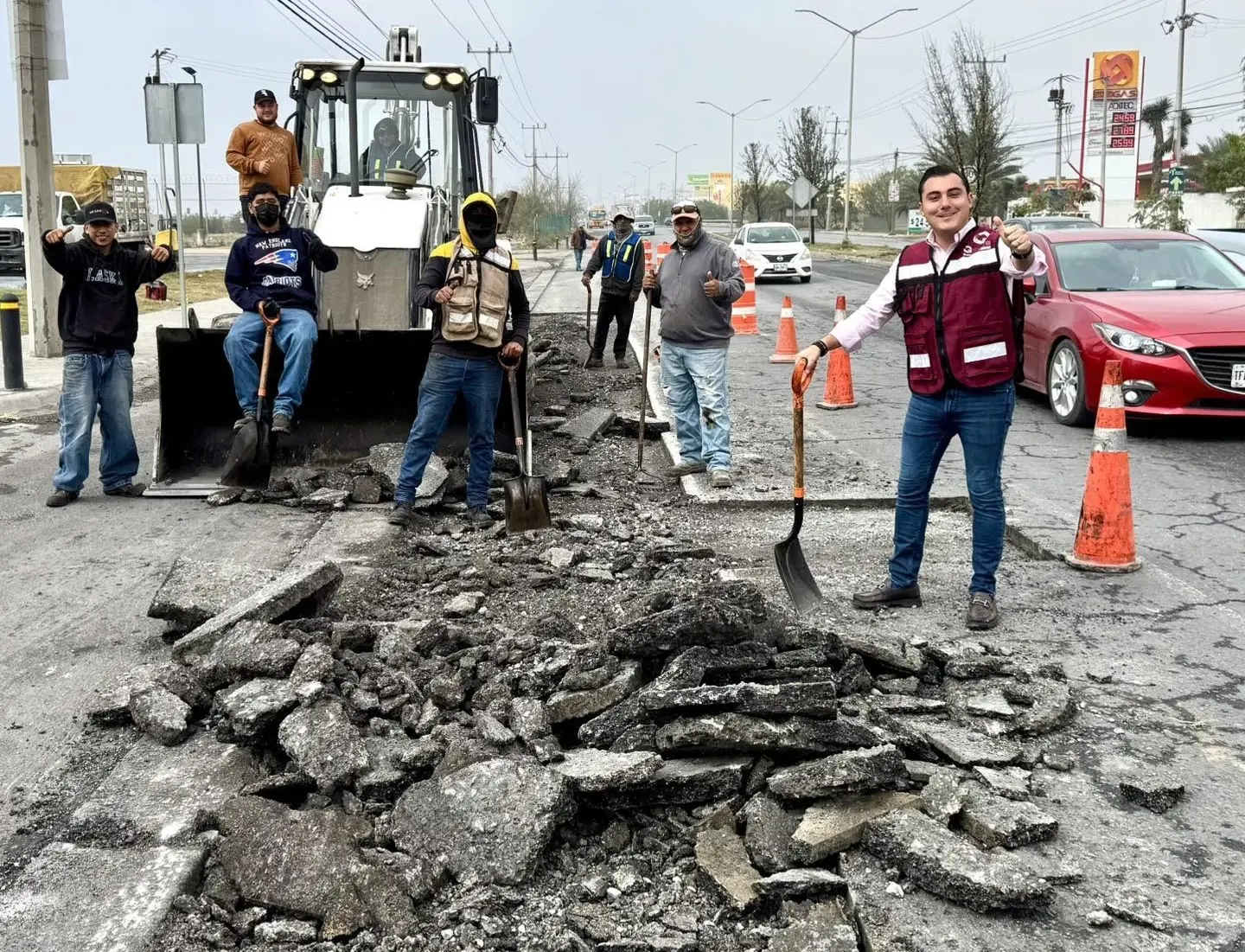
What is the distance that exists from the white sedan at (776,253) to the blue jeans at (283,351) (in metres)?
23.3

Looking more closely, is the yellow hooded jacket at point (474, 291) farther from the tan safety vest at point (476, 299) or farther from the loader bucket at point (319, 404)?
the loader bucket at point (319, 404)

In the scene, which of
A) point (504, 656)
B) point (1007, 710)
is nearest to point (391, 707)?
point (504, 656)

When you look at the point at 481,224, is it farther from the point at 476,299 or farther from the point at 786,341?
the point at 786,341

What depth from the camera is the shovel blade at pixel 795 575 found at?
5.96 meters

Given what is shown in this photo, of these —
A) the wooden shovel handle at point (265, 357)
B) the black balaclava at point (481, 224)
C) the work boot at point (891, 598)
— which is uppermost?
the black balaclava at point (481, 224)

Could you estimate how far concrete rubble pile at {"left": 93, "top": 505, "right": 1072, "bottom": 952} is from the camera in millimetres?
3324

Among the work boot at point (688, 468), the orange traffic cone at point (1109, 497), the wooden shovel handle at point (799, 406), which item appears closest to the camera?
the wooden shovel handle at point (799, 406)

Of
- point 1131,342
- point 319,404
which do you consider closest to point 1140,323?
point 1131,342

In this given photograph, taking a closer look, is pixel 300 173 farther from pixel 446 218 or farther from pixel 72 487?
pixel 72 487

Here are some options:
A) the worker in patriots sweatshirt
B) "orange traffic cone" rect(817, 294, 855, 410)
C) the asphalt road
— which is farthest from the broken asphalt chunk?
"orange traffic cone" rect(817, 294, 855, 410)

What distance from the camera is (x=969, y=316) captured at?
5.53 metres

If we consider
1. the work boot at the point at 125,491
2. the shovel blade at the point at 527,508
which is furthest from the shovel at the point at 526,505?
the work boot at the point at 125,491

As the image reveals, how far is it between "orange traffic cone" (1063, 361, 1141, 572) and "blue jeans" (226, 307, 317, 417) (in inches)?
203

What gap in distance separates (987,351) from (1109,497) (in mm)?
1500
